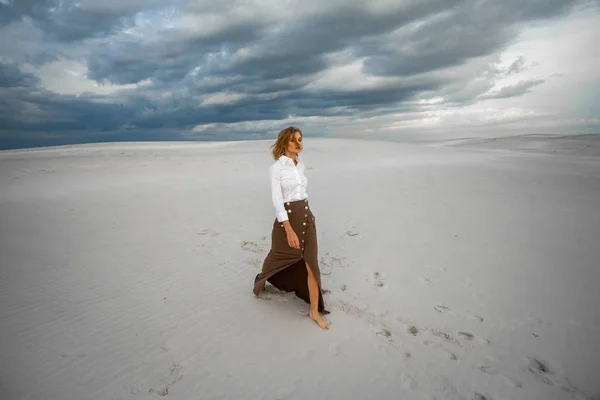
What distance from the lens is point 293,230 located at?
375cm

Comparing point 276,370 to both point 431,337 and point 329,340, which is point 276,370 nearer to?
point 329,340

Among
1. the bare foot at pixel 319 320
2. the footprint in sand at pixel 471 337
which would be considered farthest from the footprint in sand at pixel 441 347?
the bare foot at pixel 319 320

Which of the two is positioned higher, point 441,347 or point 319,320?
point 319,320

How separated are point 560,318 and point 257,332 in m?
4.13

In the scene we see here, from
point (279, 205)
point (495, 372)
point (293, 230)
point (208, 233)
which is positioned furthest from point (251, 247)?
point (495, 372)

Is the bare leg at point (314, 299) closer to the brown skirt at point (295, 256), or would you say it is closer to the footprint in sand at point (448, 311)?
the brown skirt at point (295, 256)

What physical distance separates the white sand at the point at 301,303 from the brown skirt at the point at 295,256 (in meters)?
0.35

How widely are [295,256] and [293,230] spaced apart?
39 cm

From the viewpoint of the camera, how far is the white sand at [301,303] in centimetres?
322

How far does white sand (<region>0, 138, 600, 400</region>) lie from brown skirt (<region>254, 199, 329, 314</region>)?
353 mm

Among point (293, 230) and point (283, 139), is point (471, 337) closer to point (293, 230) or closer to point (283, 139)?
point (293, 230)

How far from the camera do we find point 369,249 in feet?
21.7

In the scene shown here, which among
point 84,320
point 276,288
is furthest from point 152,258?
point 276,288

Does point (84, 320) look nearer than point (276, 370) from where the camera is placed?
No
